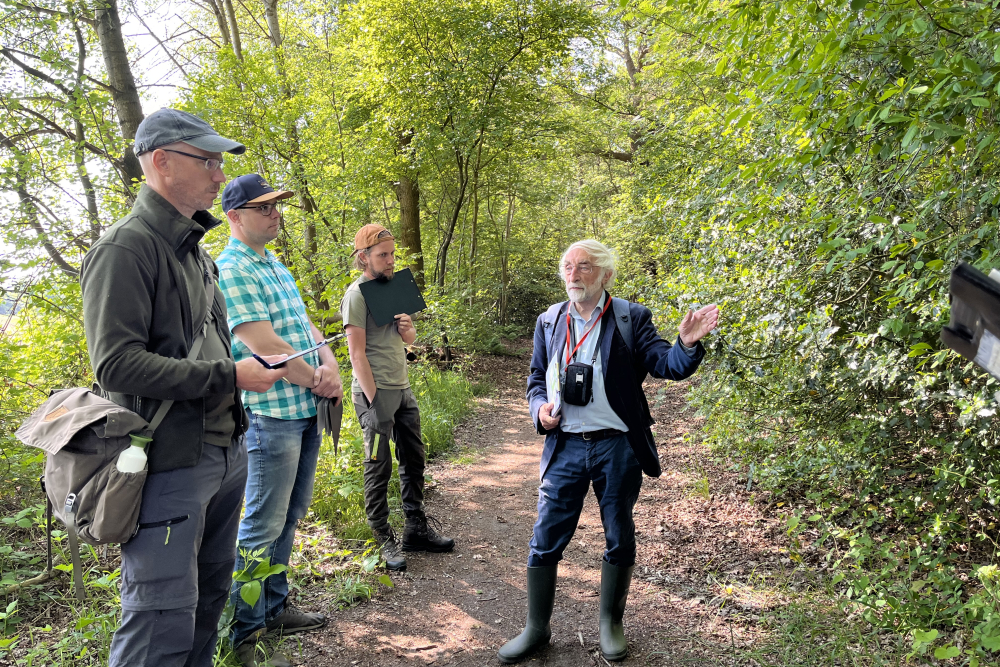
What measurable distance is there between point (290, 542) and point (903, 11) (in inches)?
157

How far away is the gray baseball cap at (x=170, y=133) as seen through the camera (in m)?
2.10

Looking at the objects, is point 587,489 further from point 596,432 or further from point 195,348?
point 195,348

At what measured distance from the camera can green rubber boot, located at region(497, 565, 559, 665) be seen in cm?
322

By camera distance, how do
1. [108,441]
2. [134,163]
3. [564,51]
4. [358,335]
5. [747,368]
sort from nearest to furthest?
[108,441]
[358,335]
[747,368]
[134,163]
[564,51]

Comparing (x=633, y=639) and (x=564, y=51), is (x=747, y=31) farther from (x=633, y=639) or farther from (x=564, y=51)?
(x=564, y=51)

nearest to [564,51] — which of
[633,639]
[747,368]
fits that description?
[747,368]

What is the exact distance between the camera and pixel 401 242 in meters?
14.1

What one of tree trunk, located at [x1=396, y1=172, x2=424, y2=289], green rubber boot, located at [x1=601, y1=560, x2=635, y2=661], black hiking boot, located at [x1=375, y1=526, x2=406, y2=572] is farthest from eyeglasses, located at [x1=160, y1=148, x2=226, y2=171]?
tree trunk, located at [x1=396, y1=172, x2=424, y2=289]

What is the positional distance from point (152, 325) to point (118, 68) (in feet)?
15.6

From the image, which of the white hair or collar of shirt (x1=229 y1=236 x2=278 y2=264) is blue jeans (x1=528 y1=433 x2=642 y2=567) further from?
collar of shirt (x1=229 y1=236 x2=278 y2=264)

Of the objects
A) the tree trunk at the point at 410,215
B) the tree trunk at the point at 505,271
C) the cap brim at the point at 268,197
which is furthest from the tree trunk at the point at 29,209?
the tree trunk at the point at 505,271

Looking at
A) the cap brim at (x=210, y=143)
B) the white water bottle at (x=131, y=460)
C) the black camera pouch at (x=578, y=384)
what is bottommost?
the white water bottle at (x=131, y=460)

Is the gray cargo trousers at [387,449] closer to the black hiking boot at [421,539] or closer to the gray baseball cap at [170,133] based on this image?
the black hiking boot at [421,539]

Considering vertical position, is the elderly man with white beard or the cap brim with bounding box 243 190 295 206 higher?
the cap brim with bounding box 243 190 295 206
